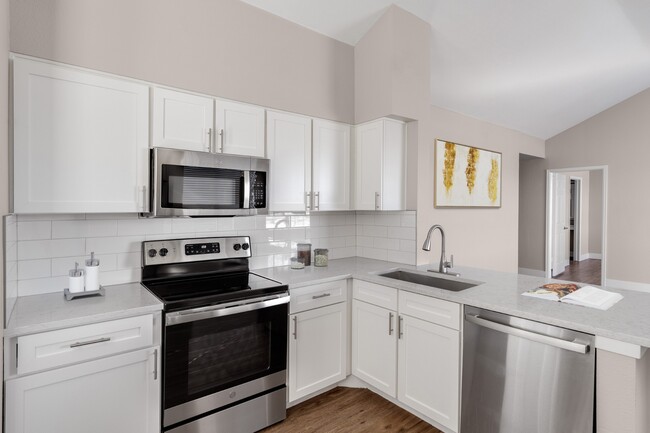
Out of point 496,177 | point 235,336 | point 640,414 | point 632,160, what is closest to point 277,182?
point 235,336

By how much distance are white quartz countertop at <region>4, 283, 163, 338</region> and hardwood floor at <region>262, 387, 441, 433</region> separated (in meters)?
1.16

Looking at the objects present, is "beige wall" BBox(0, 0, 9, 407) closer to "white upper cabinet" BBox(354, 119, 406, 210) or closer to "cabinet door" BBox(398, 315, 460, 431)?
"cabinet door" BBox(398, 315, 460, 431)

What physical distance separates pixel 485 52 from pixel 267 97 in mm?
2181

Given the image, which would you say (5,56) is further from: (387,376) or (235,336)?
(387,376)

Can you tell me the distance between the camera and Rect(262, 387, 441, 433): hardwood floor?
7.39 feet

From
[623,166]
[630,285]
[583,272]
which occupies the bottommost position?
[583,272]

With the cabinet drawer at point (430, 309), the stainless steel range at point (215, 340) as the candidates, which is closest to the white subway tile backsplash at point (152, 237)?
the stainless steel range at point (215, 340)

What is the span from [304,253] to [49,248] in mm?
1719

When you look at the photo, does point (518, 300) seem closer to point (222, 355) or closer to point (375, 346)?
point (375, 346)

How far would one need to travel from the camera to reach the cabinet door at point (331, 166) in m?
2.89

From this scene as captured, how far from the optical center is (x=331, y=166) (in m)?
2.98

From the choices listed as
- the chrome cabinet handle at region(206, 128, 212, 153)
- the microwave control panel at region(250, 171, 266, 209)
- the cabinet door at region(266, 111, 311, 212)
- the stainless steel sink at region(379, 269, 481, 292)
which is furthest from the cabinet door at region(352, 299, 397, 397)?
the chrome cabinet handle at region(206, 128, 212, 153)

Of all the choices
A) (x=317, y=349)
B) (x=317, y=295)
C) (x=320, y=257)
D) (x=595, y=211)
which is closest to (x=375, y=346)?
(x=317, y=349)

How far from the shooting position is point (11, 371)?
4.85 ft
